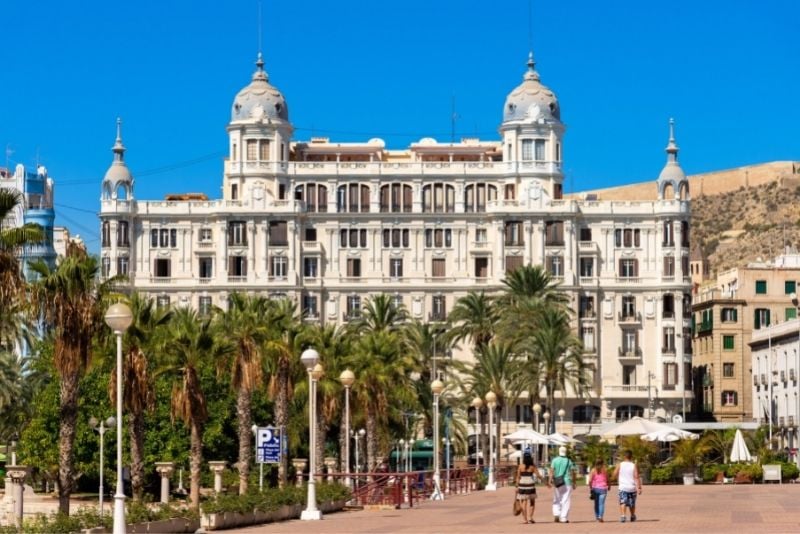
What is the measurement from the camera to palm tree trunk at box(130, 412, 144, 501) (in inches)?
2703

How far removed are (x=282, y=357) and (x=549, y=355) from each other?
156 feet

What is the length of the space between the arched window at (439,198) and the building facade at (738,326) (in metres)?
25.9

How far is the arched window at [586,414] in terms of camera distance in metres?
140

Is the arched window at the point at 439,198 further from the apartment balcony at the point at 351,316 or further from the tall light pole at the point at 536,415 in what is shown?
the tall light pole at the point at 536,415

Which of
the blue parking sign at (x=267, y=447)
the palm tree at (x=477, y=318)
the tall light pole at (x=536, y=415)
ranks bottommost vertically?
the blue parking sign at (x=267, y=447)

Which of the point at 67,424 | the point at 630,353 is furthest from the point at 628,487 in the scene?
the point at 630,353

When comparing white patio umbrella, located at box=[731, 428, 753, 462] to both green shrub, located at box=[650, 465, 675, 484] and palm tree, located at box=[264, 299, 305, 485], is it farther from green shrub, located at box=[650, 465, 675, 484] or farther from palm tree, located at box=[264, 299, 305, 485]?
palm tree, located at box=[264, 299, 305, 485]

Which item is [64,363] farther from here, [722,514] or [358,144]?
[358,144]

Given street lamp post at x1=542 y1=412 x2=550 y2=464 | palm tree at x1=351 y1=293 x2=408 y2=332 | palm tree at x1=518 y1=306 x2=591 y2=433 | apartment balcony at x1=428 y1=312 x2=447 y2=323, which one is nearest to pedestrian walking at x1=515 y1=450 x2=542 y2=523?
street lamp post at x1=542 y1=412 x2=550 y2=464

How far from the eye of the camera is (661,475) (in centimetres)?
8938

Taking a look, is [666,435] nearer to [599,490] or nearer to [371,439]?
[371,439]

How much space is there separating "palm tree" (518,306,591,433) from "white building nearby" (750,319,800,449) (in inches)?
558

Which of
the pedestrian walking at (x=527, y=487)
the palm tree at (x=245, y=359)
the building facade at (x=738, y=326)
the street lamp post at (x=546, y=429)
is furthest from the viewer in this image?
the building facade at (x=738, y=326)

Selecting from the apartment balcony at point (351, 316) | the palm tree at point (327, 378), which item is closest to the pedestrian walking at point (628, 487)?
the palm tree at point (327, 378)
